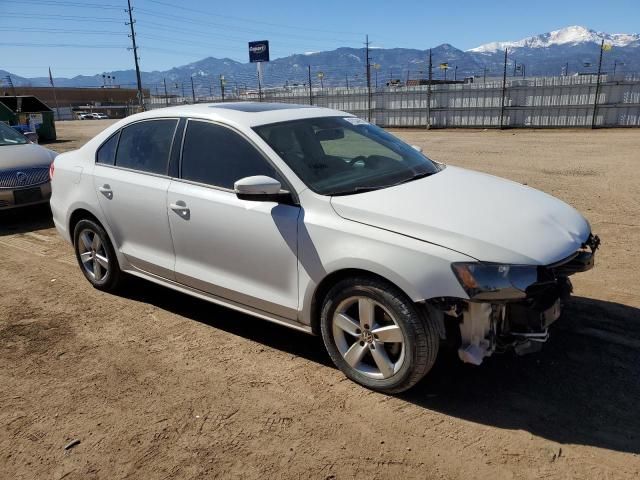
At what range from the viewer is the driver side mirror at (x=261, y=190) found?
11.1ft

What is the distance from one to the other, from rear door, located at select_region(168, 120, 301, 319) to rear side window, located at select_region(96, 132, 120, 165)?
3.24 feet

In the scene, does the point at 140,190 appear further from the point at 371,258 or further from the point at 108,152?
the point at 371,258

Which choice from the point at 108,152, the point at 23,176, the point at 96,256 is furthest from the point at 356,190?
the point at 23,176

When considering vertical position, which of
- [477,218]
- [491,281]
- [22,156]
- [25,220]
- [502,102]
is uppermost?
[477,218]

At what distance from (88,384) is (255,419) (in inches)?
49.2

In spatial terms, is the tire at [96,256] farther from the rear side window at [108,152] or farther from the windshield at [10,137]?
the windshield at [10,137]

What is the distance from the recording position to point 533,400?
3217 mm

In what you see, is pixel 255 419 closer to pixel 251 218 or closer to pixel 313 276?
pixel 313 276

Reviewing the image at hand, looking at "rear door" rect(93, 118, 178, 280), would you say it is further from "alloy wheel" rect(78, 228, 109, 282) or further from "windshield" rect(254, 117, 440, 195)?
"windshield" rect(254, 117, 440, 195)

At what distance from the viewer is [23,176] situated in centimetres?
781

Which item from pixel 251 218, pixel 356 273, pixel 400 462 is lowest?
pixel 400 462

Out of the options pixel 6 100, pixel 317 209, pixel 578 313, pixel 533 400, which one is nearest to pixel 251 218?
pixel 317 209

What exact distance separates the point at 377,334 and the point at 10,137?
8.35 m

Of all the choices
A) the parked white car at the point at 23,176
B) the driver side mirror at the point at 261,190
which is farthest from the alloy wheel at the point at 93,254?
the parked white car at the point at 23,176
